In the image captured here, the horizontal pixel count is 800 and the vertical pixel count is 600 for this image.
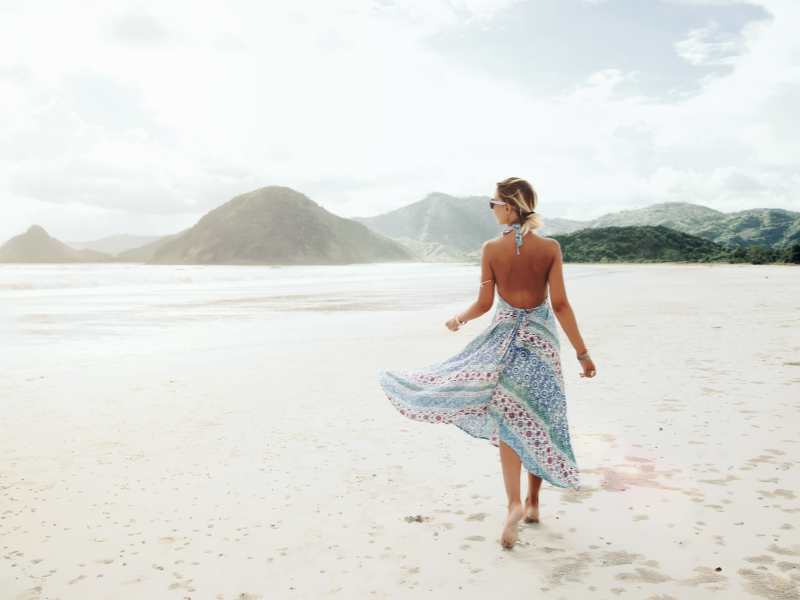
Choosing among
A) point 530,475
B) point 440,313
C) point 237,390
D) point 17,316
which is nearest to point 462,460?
point 530,475

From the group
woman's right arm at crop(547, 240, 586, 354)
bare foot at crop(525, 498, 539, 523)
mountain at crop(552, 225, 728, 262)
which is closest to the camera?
woman's right arm at crop(547, 240, 586, 354)

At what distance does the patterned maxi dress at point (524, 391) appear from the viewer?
4.07 metres

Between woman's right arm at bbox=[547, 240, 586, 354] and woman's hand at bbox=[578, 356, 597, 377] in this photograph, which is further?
woman's hand at bbox=[578, 356, 597, 377]

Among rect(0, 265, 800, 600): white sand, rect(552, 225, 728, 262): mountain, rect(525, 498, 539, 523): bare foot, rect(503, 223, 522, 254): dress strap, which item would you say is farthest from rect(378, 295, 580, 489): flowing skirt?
rect(552, 225, 728, 262): mountain

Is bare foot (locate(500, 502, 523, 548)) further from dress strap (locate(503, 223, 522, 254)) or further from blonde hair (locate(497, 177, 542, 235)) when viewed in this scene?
blonde hair (locate(497, 177, 542, 235))

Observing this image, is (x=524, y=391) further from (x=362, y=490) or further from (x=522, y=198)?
(x=362, y=490)

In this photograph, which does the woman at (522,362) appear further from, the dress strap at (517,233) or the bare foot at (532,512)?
the bare foot at (532,512)

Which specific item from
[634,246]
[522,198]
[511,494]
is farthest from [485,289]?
[634,246]

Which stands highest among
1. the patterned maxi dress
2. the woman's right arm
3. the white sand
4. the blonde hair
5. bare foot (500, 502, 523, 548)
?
the blonde hair

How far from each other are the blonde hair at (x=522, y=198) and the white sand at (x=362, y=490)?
6.54 ft

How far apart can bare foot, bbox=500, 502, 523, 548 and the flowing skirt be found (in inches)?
12.0

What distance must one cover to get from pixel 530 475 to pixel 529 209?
1770mm

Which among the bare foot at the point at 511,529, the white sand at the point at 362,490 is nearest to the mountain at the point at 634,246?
the white sand at the point at 362,490

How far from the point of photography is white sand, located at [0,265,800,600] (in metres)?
3.52
